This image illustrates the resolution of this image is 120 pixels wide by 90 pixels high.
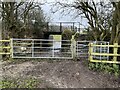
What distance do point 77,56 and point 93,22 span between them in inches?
101

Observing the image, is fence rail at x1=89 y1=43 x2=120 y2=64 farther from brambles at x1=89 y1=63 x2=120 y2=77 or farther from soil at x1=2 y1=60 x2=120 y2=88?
soil at x1=2 y1=60 x2=120 y2=88

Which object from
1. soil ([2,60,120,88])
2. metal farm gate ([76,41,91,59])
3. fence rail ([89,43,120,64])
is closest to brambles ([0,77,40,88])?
soil ([2,60,120,88])

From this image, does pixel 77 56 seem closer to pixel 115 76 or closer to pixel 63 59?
pixel 63 59

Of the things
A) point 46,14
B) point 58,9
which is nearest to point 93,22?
point 58,9

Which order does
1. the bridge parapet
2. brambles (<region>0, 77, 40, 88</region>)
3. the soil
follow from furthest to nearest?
the bridge parapet → the soil → brambles (<region>0, 77, 40, 88</region>)

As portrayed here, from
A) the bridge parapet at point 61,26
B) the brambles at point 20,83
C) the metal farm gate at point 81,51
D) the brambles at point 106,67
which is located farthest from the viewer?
the bridge parapet at point 61,26

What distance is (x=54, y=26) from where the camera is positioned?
38.2 ft

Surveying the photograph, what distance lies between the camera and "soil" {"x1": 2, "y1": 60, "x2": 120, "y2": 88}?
Answer: 472cm

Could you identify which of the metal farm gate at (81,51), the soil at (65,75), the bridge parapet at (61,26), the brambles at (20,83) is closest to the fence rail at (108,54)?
the soil at (65,75)

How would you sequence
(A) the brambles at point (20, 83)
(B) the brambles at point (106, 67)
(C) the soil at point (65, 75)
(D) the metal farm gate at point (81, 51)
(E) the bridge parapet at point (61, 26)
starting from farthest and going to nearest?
(E) the bridge parapet at point (61, 26)
(D) the metal farm gate at point (81, 51)
(B) the brambles at point (106, 67)
(C) the soil at point (65, 75)
(A) the brambles at point (20, 83)

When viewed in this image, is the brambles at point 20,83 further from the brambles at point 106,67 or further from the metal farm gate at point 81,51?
the metal farm gate at point 81,51

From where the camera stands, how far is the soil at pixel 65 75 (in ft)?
15.5

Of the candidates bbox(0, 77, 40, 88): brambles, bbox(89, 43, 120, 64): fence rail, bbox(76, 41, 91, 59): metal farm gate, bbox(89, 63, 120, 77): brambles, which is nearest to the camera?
bbox(0, 77, 40, 88): brambles

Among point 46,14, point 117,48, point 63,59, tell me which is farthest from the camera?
point 46,14
